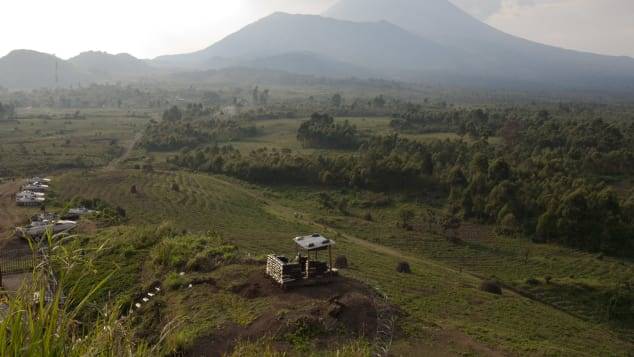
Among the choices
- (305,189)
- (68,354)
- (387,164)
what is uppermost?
(68,354)

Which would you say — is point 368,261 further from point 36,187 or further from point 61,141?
point 61,141

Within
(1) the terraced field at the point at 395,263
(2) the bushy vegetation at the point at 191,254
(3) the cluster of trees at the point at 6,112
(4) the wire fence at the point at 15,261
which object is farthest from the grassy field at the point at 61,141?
(2) the bushy vegetation at the point at 191,254

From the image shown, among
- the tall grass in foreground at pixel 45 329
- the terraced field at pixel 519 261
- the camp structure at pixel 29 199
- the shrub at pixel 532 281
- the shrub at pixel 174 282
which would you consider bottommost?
the terraced field at pixel 519 261

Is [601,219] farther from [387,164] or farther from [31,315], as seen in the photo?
[31,315]

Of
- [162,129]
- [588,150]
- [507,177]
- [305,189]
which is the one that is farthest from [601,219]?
[162,129]

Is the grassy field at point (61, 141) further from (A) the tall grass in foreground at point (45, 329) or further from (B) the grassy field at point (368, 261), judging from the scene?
(A) the tall grass in foreground at point (45, 329)

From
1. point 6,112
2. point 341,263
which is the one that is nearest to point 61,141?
point 6,112
